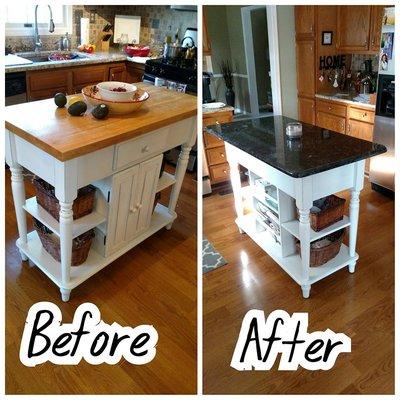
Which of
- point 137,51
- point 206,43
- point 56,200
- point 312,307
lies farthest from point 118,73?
point 312,307

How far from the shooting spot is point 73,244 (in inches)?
67.5

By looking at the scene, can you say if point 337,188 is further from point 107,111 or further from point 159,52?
point 159,52

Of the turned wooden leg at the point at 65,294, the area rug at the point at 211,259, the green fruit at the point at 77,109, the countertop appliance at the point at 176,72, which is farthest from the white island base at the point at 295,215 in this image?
the turned wooden leg at the point at 65,294

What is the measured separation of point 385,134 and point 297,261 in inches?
56.1

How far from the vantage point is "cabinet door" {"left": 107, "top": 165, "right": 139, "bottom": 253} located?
167 cm

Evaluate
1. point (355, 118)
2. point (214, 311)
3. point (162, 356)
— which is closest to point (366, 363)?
point (214, 311)

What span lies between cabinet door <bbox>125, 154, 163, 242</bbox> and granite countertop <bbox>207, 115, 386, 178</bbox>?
0.43 metres

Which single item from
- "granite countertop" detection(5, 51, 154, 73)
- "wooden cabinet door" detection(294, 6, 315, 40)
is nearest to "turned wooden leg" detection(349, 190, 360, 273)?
"wooden cabinet door" detection(294, 6, 315, 40)

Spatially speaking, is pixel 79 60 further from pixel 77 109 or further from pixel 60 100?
pixel 77 109

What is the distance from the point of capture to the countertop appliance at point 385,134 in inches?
103

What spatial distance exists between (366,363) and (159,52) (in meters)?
3.19

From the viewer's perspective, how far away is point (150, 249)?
2127 mm

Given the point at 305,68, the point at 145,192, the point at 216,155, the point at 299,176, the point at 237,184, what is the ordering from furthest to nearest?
the point at 305,68
the point at 216,155
the point at 237,184
the point at 145,192
the point at 299,176

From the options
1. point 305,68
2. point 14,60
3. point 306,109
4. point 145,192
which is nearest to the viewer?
point 145,192
